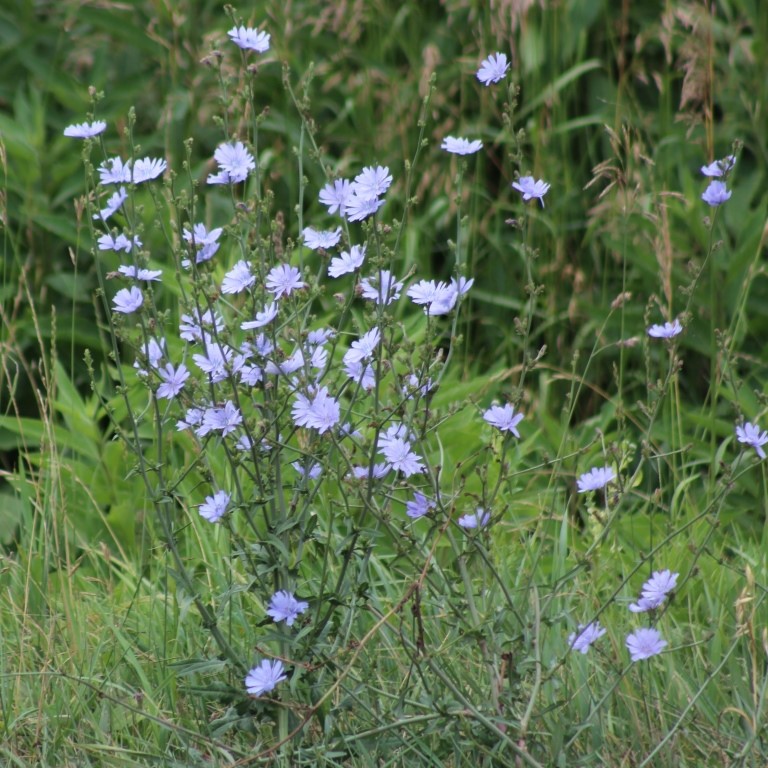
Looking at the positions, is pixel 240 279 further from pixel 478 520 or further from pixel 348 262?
pixel 478 520

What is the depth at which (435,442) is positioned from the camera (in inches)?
109

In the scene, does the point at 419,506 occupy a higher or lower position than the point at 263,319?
lower

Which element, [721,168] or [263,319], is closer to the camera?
[263,319]

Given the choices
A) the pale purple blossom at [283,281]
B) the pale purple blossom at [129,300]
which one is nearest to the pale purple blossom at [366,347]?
the pale purple blossom at [283,281]

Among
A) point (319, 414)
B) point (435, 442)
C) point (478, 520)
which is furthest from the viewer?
point (435, 442)

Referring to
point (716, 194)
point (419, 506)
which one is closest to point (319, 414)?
point (419, 506)

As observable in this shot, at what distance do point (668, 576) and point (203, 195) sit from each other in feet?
8.39

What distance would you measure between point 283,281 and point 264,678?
56 cm

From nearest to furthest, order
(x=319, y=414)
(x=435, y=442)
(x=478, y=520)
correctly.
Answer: (x=319, y=414) < (x=478, y=520) < (x=435, y=442)

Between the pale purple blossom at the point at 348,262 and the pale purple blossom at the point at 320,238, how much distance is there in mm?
24

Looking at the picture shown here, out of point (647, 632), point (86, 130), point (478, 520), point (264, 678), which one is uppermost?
point (86, 130)

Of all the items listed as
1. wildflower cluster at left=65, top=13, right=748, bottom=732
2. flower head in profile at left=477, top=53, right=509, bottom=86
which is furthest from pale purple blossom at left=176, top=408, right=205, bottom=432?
flower head in profile at left=477, top=53, right=509, bottom=86

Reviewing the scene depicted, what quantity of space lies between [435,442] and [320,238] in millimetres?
1065

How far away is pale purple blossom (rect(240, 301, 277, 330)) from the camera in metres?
1.66
